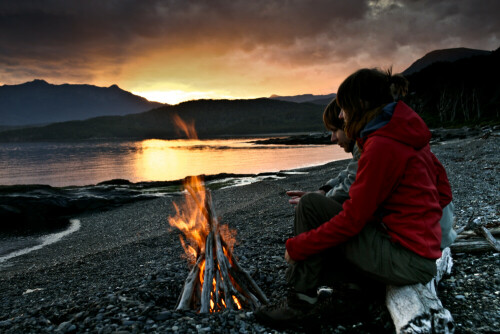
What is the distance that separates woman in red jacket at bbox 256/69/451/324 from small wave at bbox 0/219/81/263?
16.2 meters

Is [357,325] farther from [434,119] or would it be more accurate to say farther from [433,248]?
[434,119]

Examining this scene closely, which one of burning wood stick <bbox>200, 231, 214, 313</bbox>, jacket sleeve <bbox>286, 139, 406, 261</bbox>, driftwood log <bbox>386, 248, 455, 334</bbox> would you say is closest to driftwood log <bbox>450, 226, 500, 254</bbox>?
driftwood log <bbox>386, 248, 455, 334</bbox>

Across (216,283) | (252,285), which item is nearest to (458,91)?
(252,285)

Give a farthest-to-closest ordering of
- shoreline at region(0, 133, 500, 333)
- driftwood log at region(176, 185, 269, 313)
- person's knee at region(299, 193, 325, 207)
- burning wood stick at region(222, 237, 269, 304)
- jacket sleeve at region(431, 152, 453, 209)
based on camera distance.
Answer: burning wood stick at region(222, 237, 269, 304) < driftwood log at region(176, 185, 269, 313) < shoreline at region(0, 133, 500, 333) < person's knee at region(299, 193, 325, 207) < jacket sleeve at region(431, 152, 453, 209)

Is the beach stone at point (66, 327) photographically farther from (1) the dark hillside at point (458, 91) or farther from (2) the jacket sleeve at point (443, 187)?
(1) the dark hillside at point (458, 91)

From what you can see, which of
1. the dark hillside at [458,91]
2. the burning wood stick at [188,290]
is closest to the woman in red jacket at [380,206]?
the burning wood stick at [188,290]

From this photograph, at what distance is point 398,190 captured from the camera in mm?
3236

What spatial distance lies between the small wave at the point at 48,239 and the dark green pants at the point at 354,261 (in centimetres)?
1605

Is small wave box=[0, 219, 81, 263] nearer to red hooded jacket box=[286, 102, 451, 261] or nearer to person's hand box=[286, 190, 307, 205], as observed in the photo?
person's hand box=[286, 190, 307, 205]

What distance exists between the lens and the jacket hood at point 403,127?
3088 mm

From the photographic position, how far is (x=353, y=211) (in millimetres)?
3291

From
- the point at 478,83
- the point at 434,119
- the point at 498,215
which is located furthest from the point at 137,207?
the point at 478,83

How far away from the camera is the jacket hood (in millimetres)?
3088

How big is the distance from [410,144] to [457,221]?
21.7 feet
